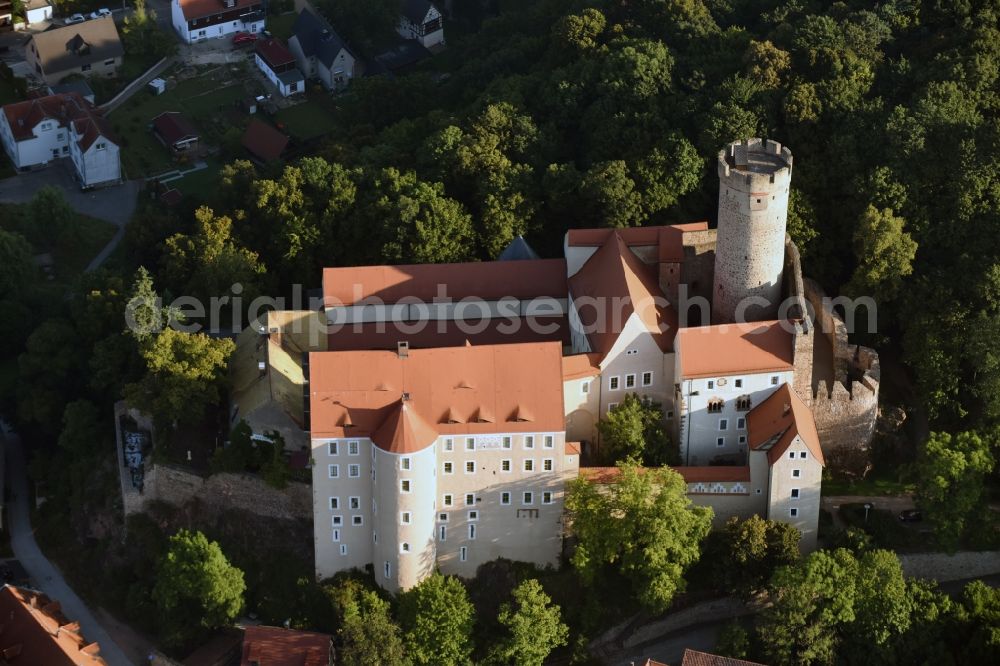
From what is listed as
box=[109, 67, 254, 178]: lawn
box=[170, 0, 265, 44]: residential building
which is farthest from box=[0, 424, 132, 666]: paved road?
box=[170, 0, 265, 44]: residential building

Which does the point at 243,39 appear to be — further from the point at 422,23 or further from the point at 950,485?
the point at 950,485

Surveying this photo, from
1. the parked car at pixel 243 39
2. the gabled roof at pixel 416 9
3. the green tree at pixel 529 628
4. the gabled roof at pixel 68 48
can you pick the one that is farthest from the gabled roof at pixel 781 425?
the gabled roof at pixel 68 48

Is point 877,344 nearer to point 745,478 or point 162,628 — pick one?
point 745,478

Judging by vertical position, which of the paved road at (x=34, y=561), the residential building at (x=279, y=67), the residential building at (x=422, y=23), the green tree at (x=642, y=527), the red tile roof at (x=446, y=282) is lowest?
the paved road at (x=34, y=561)

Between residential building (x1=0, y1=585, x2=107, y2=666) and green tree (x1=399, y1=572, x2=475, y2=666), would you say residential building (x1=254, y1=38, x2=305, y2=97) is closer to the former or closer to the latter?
residential building (x1=0, y1=585, x2=107, y2=666)

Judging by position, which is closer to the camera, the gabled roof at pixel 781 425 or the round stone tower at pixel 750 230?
the gabled roof at pixel 781 425

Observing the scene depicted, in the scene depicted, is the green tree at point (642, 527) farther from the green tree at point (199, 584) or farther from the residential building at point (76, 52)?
the residential building at point (76, 52)

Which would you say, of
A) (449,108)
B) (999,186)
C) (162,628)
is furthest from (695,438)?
(449,108)

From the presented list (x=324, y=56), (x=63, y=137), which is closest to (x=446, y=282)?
(x=324, y=56)
